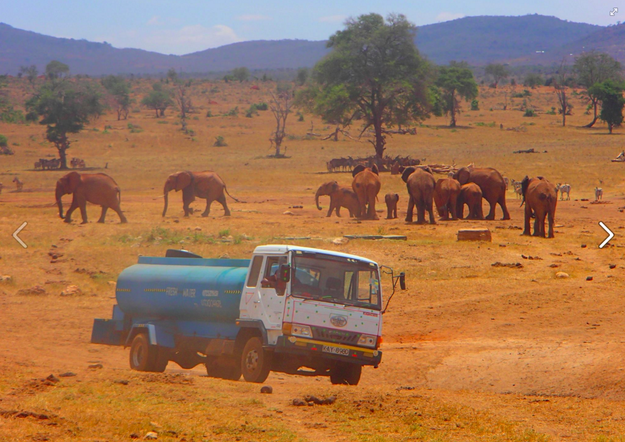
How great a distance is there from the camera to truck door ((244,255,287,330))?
34.2ft

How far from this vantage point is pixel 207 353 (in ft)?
38.3

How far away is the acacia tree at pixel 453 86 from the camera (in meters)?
82.8

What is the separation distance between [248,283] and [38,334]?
6.42 meters

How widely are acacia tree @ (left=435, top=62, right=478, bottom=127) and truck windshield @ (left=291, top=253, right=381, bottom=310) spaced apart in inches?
2793

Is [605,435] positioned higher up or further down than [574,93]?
further down

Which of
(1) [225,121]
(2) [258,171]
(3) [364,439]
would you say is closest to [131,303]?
(3) [364,439]

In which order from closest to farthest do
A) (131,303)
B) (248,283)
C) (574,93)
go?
(248,283), (131,303), (574,93)

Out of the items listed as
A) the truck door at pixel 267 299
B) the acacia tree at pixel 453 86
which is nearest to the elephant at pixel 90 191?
the truck door at pixel 267 299

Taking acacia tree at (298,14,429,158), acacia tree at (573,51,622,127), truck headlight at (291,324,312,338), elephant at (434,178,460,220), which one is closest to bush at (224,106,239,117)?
acacia tree at (298,14,429,158)

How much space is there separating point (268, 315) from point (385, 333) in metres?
5.44

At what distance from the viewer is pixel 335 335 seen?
1054 cm

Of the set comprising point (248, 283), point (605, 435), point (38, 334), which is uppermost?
point (248, 283)

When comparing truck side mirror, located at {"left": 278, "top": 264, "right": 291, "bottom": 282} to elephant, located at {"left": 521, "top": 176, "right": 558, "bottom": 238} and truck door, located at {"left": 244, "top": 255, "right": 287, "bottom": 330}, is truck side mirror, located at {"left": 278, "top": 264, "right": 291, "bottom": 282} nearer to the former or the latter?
truck door, located at {"left": 244, "top": 255, "right": 287, "bottom": 330}

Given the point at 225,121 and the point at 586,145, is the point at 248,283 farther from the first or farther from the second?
the point at 225,121
